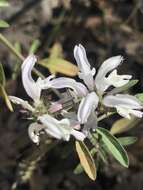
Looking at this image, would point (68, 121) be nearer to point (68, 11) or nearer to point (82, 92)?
point (82, 92)

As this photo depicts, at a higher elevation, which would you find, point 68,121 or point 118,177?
point 68,121

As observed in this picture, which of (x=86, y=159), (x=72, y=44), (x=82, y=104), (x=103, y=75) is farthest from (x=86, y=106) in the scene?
(x=72, y=44)

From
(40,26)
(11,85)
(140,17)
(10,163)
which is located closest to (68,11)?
(40,26)

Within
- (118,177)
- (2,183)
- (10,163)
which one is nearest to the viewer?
(10,163)

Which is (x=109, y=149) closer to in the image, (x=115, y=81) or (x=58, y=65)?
(x=115, y=81)

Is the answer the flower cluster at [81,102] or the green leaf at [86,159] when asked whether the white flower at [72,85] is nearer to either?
the flower cluster at [81,102]

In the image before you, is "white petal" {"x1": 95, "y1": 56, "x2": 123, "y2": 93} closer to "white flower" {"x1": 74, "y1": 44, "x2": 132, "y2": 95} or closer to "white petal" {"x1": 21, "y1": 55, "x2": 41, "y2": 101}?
"white flower" {"x1": 74, "y1": 44, "x2": 132, "y2": 95}

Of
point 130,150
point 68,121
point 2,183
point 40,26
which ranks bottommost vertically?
point 130,150
